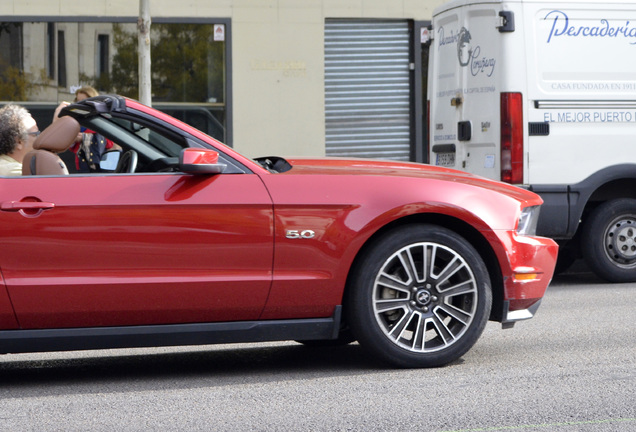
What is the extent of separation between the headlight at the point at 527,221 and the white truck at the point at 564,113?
142 inches

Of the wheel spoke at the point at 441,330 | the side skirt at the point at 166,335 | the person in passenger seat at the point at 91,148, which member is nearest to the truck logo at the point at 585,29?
the person in passenger seat at the point at 91,148

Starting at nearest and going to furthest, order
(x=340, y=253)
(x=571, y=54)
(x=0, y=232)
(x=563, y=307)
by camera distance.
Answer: (x=0, y=232)
(x=340, y=253)
(x=563, y=307)
(x=571, y=54)

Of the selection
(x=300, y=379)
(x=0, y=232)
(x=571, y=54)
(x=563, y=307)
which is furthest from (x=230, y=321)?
(x=571, y=54)

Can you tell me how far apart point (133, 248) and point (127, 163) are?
65cm

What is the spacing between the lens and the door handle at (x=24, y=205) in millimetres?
5273

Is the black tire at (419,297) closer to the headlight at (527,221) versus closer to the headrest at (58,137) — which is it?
the headlight at (527,221)

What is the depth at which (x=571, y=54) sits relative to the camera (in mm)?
9844

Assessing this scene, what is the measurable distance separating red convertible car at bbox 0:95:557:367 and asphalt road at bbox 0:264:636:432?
268mm

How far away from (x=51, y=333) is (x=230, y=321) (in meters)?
0.90

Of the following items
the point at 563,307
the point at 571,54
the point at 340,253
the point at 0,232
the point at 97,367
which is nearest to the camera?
the point at 0,232

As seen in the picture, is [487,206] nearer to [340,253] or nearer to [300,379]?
[340,253]

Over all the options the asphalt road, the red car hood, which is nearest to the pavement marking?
the asphalt road

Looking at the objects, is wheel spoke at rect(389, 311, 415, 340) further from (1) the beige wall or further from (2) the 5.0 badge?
(1) the beige wall

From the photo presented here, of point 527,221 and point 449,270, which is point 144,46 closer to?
point 527,221
